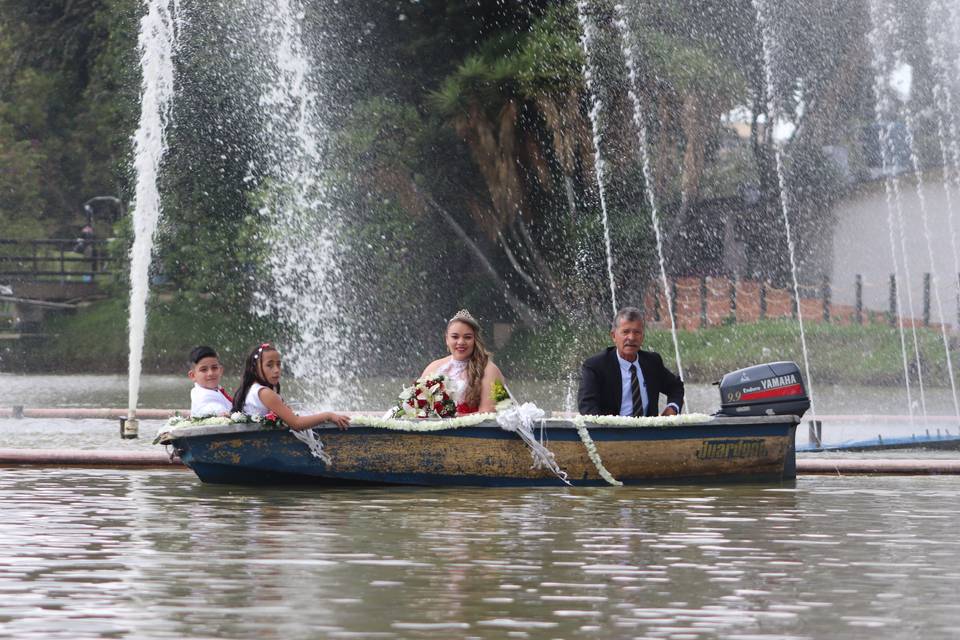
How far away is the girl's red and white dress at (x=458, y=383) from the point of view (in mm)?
15125

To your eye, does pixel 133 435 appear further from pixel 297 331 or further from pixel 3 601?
pixel 297 331

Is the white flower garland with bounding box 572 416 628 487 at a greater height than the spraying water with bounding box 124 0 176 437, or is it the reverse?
the spraying water with bounding box 124 0 176 437

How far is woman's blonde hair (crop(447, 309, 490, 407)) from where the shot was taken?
15133 millimetres

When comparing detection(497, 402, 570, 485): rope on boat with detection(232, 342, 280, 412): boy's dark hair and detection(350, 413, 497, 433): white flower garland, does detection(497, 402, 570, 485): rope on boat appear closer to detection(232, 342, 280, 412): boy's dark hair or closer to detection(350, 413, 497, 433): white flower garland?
detection(350, 413, 497, 433): white flower garland

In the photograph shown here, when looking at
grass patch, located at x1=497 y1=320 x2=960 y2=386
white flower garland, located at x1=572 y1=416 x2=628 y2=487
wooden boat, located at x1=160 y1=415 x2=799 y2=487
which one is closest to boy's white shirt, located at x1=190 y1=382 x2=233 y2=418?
wooden boat, located at x1=160 y1=415 x2=799 y2=487

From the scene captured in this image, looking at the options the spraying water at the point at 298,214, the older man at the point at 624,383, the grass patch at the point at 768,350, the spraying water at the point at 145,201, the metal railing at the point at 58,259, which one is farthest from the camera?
the metal railing at the point at 58,259

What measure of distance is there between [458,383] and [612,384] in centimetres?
124

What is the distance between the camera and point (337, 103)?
44.4m

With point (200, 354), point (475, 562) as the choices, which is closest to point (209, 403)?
point (200, 354)

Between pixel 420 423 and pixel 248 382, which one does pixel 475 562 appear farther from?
pixel 248 382

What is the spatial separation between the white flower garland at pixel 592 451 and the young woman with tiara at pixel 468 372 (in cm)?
71

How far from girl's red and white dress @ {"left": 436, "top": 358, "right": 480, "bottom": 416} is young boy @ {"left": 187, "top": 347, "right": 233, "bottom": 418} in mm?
1722

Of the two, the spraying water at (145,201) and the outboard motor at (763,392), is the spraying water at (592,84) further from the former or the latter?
the outboard motor at (763,392)

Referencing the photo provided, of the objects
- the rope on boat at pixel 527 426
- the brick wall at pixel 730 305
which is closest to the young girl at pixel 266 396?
the rope on boat at pixel 527 426
